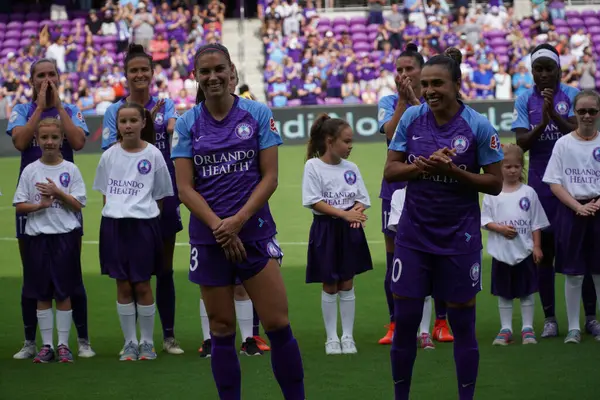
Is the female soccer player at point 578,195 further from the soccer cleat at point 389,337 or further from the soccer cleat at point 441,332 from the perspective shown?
the soccer cleat at point 389,337

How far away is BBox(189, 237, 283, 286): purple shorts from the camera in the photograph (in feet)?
19.2

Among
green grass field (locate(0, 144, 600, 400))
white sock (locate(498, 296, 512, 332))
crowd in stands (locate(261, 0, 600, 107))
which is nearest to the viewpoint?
green grass field (locate(0, 144, 600, 400))

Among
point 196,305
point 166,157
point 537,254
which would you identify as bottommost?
point 196,305

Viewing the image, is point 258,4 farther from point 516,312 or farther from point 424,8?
point 516,312

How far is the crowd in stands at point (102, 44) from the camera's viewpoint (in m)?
27.0

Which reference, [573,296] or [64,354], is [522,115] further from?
[64,354]

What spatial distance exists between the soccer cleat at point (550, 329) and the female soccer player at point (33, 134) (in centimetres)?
340

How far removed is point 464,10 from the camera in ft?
102

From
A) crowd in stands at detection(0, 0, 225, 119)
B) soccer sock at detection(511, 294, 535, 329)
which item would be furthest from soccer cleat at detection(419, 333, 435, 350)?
crowd in stands at detection(0, 0, 225, 119)

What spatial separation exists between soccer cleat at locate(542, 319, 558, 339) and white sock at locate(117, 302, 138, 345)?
307 cm

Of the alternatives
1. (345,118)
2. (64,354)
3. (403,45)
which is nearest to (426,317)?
(64,354)

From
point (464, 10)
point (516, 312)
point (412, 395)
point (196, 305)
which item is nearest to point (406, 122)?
point (412, 395)

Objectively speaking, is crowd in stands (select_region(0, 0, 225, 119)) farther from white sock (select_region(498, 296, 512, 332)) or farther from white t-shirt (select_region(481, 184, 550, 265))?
white sock (select_region(498, 296, 512, 332))

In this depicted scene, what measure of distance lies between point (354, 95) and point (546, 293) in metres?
19.3
